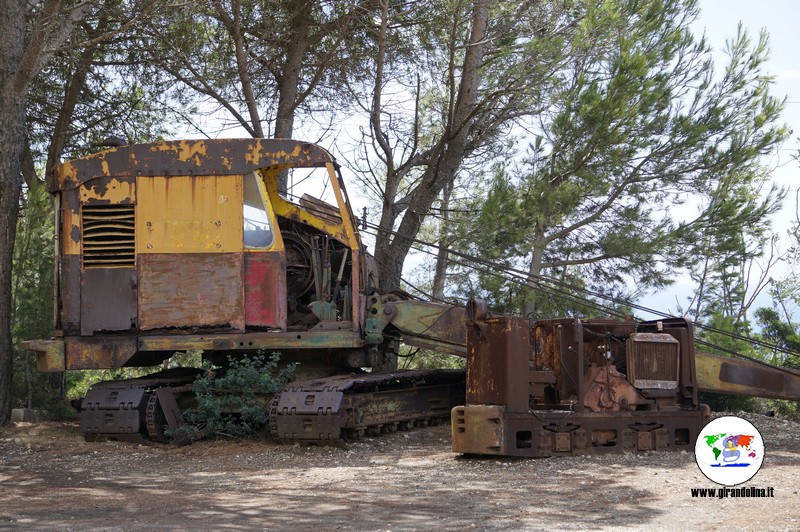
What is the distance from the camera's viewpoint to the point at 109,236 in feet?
38.7

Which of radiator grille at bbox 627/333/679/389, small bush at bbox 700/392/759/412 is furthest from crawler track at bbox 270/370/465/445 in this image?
small bush at bbox 700/392/759/412

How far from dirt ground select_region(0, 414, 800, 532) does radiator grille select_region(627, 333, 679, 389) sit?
772mm

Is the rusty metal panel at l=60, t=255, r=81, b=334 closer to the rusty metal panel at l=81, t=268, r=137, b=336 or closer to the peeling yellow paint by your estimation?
the rusty metal panel at l=81, t=268, r=137, b=336

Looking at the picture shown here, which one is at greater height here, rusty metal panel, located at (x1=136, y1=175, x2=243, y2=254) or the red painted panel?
rusty metal panel, located at (x1=136, y1=175, x2=243, y2=254)

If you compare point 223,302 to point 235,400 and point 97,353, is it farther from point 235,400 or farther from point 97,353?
point 97,353

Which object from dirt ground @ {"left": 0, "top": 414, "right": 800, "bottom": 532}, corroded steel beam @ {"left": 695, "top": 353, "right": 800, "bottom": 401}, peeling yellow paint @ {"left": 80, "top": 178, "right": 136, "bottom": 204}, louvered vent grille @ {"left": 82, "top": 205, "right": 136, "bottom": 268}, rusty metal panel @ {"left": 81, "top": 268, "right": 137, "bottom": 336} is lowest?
dirt ground @ {"left": 0, "top": 414, "right": 800, "bottom": 532}

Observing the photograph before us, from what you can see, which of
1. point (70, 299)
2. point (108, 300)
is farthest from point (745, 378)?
point (70, 299)

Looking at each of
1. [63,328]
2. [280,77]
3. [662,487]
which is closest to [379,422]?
[63,328]

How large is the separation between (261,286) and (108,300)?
68.5 inches

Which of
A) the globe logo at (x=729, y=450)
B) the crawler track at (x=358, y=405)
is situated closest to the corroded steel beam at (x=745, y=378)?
the crawler track at (x=358, y=405)

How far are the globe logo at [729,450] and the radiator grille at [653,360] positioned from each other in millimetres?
2206

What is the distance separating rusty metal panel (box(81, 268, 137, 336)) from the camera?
38.4 feet

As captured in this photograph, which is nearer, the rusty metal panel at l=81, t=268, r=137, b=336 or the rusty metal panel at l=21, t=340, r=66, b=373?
the rusty metal panel at l=21, t=340, r=66, b=373

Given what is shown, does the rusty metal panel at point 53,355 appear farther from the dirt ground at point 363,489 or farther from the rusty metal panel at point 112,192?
the rusty metal panel at point 112,192
